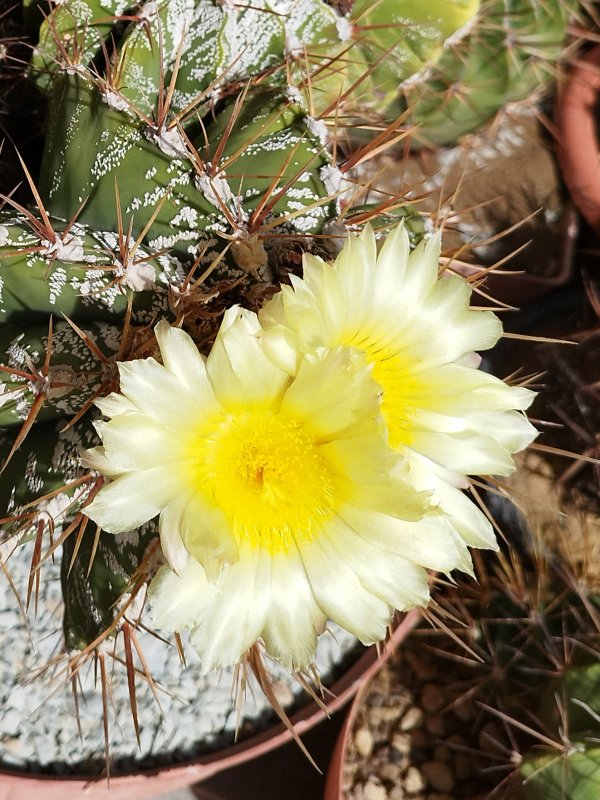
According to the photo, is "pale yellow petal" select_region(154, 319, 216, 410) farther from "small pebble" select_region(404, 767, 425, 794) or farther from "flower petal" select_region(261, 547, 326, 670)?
"small pebble" select_region(404, 767, 425, 794)

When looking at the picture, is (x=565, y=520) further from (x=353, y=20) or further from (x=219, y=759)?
(x=353, y=20)

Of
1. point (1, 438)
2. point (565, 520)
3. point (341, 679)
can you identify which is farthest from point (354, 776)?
point (1, 438)

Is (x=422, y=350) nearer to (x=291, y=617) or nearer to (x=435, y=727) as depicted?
(x=291, y=617)

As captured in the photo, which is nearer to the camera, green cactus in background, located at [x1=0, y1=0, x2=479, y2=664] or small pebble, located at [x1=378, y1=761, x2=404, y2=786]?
green cactus in background, located at [x1=0, y1=0, x2=479, y2=664]

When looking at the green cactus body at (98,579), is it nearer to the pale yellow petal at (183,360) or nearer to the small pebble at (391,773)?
the pale yellow petal at (183,360)

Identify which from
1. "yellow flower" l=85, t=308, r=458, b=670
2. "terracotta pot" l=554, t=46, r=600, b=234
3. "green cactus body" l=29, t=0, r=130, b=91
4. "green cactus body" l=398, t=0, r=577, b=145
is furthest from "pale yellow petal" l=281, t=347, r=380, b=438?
"terracotta pot" l=554, t=46, r=600, b=234

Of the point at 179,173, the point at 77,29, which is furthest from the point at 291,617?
the point at 77,29
